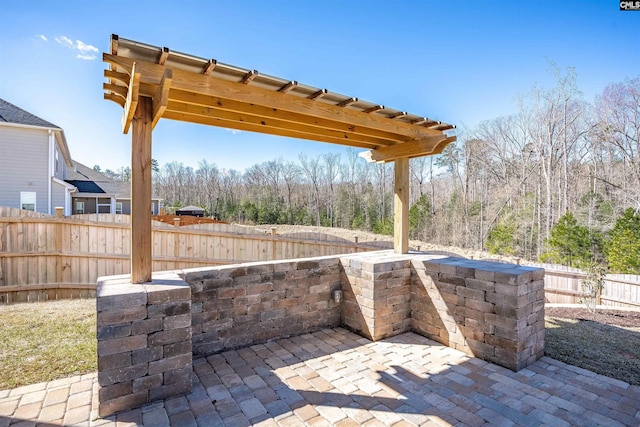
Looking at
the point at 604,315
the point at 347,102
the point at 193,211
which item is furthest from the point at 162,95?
the point at 193,211

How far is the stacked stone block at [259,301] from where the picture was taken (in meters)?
3.35

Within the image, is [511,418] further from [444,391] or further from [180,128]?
[180,128]

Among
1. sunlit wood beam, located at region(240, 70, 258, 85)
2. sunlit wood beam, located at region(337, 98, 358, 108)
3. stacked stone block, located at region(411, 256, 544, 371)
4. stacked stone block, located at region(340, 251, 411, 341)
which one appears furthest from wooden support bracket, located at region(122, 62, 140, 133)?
stacked stone block, located at region(411, 256, 544, 371)

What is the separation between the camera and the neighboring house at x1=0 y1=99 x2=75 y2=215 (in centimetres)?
959

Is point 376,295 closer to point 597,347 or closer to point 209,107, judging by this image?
point 597,347

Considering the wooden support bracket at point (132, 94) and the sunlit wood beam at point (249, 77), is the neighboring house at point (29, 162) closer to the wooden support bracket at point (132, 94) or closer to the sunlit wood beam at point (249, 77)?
the wooden support bracket at point (132, 94)

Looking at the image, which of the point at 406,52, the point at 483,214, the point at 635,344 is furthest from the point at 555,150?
the point at 635,344

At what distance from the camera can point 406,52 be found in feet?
29.2

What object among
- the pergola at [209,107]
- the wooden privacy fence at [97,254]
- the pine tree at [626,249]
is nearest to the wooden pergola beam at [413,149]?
the pergola at [209,107]

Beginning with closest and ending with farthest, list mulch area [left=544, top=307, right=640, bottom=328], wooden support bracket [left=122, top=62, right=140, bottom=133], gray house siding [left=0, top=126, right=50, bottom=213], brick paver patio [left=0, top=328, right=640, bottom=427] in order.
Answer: wooden support bracket [left=122, top=62, right=140, bottom=133], brick paver patio [left=0, top=328, right=640, bottom=427], mulch area [left=544, top=307, right=640, bottom=328], gray house siding [left=0, top=126, right=50, bottom=213]

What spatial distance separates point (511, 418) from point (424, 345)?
138 cm

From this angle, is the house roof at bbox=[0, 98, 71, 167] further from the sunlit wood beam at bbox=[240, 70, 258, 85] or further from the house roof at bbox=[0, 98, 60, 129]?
the sunlit wood beam at bbox=[240, 70, 258, 85]

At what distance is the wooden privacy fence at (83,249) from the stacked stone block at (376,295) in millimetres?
3888

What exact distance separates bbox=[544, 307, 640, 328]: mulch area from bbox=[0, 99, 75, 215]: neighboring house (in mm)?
14265
